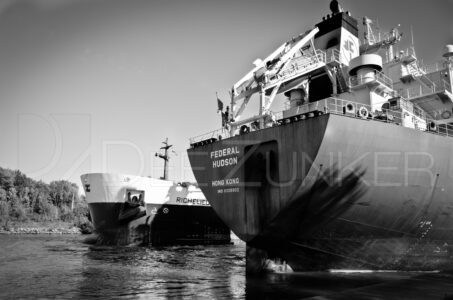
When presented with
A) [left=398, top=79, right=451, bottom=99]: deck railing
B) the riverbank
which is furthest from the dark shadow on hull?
the riverbank

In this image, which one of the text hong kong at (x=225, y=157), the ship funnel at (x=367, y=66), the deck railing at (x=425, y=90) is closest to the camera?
the text hong kong at (x=225, y=157)

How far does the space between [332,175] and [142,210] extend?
1859 cm

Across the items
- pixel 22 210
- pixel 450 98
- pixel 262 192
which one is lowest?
pixel 22 210

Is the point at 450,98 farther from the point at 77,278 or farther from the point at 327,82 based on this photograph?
the point at 77,278

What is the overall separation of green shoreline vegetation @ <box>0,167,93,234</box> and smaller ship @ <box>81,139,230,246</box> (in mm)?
41250

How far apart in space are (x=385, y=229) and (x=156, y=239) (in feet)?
60.9

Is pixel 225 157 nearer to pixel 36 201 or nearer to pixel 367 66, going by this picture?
pixel 367 66

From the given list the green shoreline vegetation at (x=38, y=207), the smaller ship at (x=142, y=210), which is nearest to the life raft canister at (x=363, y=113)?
the smaller ship at (x=142, y=210)

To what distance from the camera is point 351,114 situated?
1081 centimetres

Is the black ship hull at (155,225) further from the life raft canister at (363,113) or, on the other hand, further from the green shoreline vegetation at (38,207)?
the green shoreline vegetation at (38,207)

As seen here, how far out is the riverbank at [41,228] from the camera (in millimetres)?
63750

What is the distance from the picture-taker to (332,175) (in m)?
10.5

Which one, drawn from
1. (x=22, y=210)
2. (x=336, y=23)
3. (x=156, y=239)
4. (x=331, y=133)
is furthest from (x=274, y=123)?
(x=22, y=210)

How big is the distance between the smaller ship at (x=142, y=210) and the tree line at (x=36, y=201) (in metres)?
51.0
